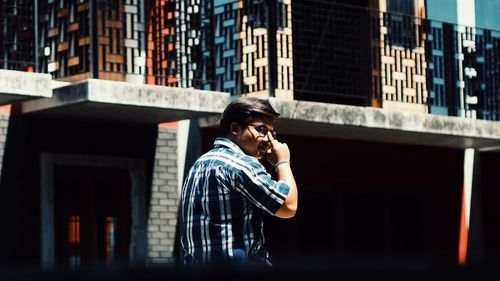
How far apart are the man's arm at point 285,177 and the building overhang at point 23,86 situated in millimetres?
7623

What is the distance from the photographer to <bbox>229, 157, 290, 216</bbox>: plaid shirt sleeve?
3.61 meters

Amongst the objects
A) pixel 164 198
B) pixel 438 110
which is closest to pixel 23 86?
pixel 164 198

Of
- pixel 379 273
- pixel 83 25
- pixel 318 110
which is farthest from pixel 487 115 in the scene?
pixel 379 273

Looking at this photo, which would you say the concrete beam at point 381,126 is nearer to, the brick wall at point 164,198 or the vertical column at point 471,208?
the vertical column at point 471,208

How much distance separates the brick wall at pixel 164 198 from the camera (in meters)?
13.8

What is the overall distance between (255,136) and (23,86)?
7898mm

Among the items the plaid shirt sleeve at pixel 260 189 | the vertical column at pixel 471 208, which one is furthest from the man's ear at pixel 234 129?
the vertical column at pixel 471 208

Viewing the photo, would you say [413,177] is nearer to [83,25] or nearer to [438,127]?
[438,127]

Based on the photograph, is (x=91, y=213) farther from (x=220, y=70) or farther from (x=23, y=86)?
(x=23, y=86)

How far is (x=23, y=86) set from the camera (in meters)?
11.5

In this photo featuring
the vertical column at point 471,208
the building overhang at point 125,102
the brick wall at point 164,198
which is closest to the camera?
the building overhang at point 125,102

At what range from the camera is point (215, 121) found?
1404cm

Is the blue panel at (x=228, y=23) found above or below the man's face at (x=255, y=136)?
above

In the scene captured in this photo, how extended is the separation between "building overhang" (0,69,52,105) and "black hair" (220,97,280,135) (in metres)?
7.69
